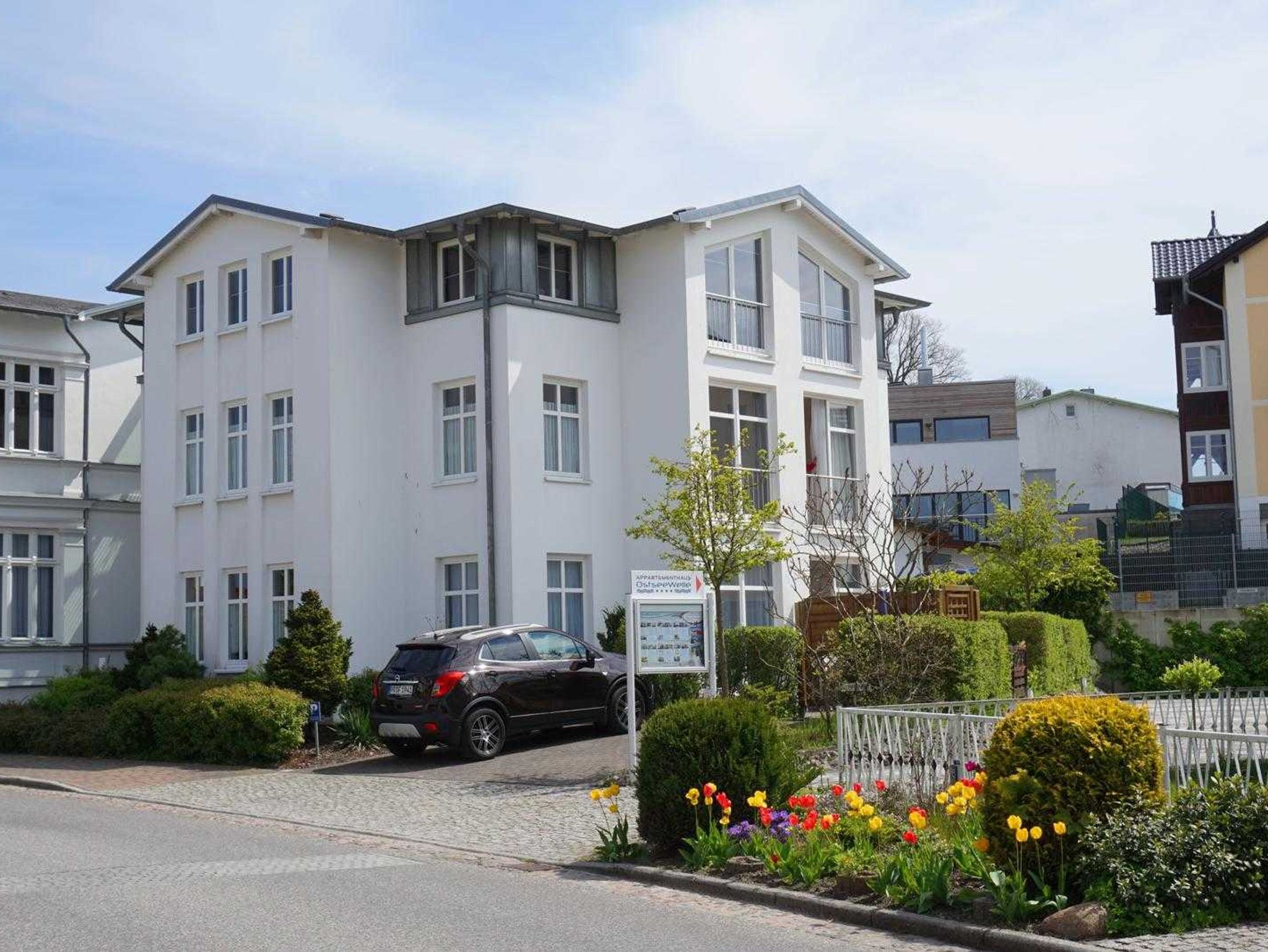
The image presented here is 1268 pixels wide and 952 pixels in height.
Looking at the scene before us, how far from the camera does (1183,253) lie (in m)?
47.2

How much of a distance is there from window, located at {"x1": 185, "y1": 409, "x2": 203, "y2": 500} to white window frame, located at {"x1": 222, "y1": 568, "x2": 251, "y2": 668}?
1952 millimetres

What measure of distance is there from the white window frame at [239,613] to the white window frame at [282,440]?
1885 mm

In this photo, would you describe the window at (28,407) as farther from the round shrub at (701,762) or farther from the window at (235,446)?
the round shrub at (701,762)

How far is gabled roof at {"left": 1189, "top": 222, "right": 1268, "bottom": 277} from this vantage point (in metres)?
41.6

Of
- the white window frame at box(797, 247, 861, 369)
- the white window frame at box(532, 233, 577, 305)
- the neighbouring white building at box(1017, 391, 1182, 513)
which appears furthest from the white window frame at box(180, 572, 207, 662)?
the neighbouring white building at box(1017, 391, 1182, 513)

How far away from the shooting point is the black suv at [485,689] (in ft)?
63.4

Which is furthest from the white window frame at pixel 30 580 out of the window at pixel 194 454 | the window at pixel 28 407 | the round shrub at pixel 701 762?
the round shrub at pixel 701 762

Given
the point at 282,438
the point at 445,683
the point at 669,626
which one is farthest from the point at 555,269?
the point at 669,626

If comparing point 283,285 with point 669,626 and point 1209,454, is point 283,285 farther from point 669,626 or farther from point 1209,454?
point 1209,454

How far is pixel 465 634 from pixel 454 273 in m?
8.58

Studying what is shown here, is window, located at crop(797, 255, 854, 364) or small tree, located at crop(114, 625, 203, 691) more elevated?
window, located at crop(797, 255, 854, 364)

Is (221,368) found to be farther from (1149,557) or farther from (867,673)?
(1149,557)

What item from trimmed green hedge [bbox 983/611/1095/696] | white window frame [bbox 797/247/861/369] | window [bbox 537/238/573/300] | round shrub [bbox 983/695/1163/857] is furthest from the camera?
white window frame [bbox 797/247/861/369]

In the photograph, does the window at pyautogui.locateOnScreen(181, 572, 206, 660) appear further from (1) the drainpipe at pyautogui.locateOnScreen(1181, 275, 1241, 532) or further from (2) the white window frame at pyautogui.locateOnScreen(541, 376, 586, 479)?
(1) the drainpipe at pyautogui.locateOnScreen(1181, 275, 1241, 532)
